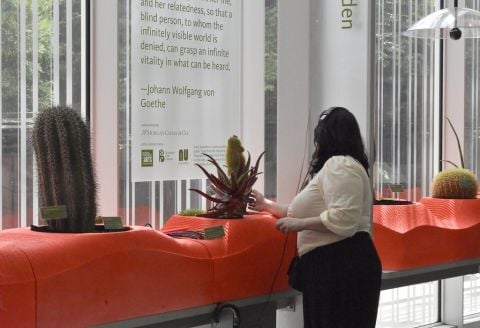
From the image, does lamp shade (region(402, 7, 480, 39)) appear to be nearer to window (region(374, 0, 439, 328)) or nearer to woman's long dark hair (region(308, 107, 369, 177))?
window (region(374, 0, 439, 328))

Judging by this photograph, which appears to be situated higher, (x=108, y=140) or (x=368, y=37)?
(x=368, y=37)

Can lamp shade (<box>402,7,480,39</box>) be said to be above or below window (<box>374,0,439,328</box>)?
above

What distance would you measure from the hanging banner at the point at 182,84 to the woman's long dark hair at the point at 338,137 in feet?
2.54

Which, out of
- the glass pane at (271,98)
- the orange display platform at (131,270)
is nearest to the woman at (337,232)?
the orange display platform at (131,270)

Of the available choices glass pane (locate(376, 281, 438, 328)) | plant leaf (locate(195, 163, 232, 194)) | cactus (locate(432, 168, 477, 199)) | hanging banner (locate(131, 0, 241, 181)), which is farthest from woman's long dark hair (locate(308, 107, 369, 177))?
glass pane (locate(376, 281, 438, 328))

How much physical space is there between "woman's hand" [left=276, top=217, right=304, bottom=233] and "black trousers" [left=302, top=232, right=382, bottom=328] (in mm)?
142

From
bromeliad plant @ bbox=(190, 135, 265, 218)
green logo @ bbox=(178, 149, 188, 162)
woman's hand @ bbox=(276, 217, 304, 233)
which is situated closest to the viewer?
woman's hand @ bbox=(276, 217, 304, 233)

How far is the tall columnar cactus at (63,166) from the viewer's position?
11.2 ft

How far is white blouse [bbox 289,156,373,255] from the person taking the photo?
12.8 feet

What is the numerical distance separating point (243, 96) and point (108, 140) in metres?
0.97

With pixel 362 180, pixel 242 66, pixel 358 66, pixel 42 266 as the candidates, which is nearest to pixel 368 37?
pixel 358 66

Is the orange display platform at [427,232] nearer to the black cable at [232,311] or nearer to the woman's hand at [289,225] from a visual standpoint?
the woman's hand at [289,225]

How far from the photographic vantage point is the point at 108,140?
165 inches

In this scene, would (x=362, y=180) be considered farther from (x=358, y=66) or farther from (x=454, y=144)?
(x=454, y=144)
